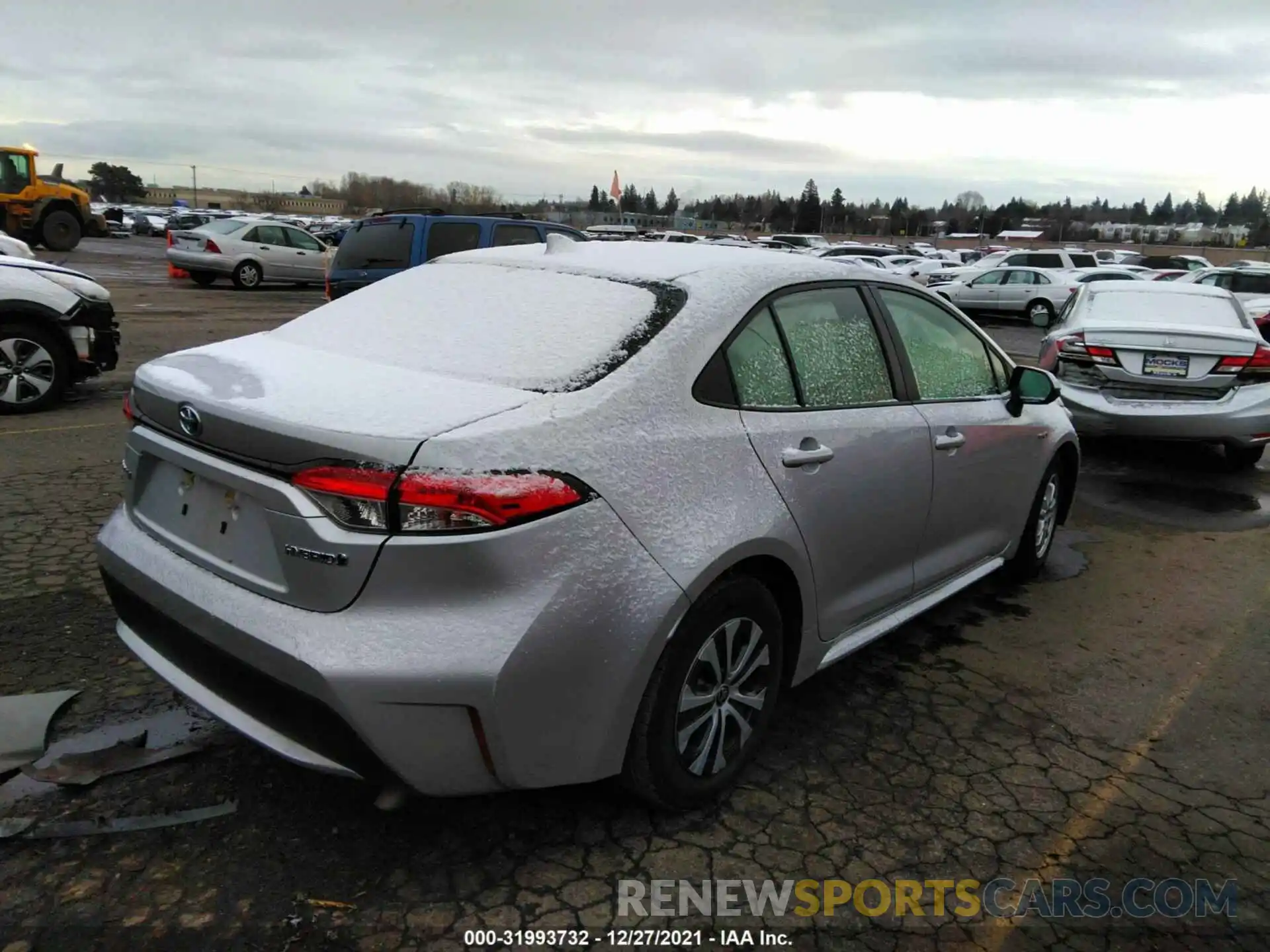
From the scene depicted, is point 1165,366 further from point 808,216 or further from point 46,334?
point 808,216

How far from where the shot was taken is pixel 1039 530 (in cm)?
484

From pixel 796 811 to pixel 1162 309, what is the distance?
6953mm

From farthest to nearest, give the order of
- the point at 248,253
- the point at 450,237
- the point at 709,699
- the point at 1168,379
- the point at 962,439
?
the point at 248,253 < the point at 450,237 < the point at 1168,379 < the point at 962,439 < the point at 709,699

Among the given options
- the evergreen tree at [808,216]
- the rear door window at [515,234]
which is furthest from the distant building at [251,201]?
the rear door window at [515,234]

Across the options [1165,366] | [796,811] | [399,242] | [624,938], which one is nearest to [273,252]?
[399,242]

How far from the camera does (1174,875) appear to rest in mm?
2697

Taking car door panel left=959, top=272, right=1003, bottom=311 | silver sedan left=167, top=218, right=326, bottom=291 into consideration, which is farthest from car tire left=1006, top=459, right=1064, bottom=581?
silver sedan left=167, top=218, right=326, bottom=291

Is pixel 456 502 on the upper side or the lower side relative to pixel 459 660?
upper

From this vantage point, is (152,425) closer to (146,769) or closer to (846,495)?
(146,769)

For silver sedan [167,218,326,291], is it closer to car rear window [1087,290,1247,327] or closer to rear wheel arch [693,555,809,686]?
car rear window [1087,290,1247,327]

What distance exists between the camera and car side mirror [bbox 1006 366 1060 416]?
4.20m

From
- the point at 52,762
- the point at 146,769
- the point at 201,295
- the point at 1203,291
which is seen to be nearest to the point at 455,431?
the point at 146,769

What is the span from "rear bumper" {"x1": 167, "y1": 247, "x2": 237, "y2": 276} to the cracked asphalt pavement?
1856 centimetres

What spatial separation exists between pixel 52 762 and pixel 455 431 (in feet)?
5.91
